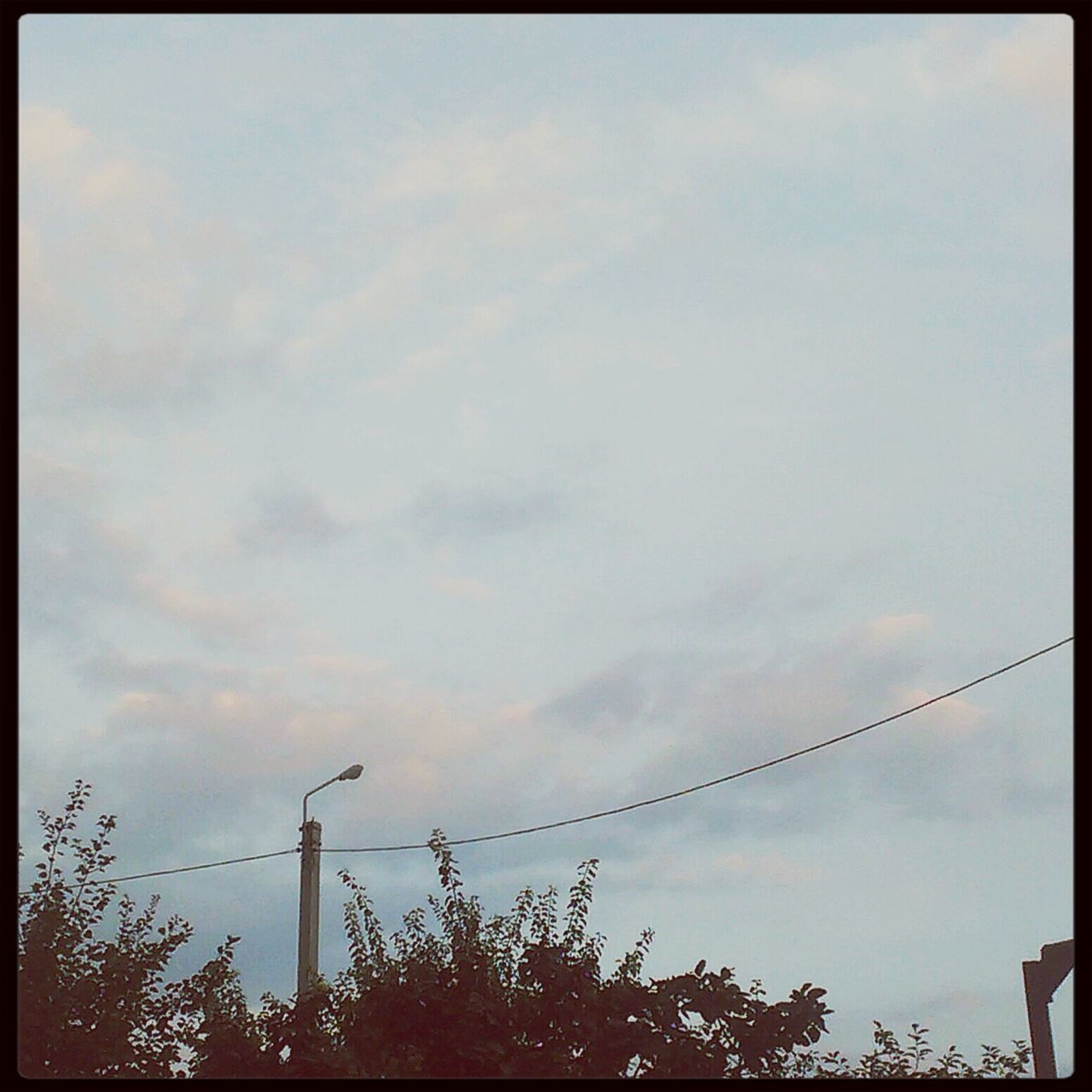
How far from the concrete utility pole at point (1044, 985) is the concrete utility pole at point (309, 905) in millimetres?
11950

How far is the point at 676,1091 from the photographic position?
547 centimetres

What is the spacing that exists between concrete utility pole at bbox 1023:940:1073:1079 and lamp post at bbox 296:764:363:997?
1195 cm

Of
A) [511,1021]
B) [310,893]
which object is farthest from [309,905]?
[511,1021]

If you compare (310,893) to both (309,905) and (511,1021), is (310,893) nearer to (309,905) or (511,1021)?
(309,905)

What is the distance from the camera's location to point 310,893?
24.1 metres

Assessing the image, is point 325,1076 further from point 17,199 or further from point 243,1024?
point 17,199

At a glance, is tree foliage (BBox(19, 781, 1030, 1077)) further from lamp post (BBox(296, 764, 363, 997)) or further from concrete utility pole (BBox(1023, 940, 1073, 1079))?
lamp post (BBox(296, 764, 363, 997))

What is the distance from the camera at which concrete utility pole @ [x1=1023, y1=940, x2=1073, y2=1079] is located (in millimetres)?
13672

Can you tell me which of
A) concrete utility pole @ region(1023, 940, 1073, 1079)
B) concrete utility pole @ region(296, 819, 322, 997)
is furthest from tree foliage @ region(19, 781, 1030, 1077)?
concrete utility pole @ region(296, 819, 322, 997)

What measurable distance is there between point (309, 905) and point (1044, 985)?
1321 centimetres
